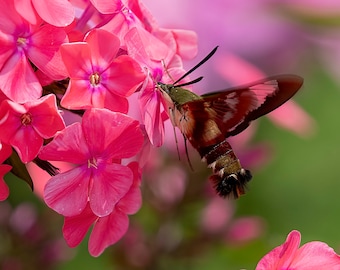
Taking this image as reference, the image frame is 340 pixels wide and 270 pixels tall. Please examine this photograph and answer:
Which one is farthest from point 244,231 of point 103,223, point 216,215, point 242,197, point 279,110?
point 103,223

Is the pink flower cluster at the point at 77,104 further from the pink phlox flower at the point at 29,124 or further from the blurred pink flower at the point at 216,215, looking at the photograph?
the blurred pink flower at the point at 216,215

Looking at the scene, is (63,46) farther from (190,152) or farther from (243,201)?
(243,201)

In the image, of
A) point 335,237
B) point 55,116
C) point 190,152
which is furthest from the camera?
point 335,237

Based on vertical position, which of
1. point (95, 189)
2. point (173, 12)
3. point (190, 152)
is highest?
point (95, 189)

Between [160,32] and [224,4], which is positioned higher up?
[160,32]

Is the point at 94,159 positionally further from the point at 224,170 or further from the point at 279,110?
the point at 279,110

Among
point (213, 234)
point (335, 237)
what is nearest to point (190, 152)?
point (213, 234)

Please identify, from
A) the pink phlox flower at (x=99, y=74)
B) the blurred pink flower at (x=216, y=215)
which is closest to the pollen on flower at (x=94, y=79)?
the pink phlox flower at (x=99, y=74)
